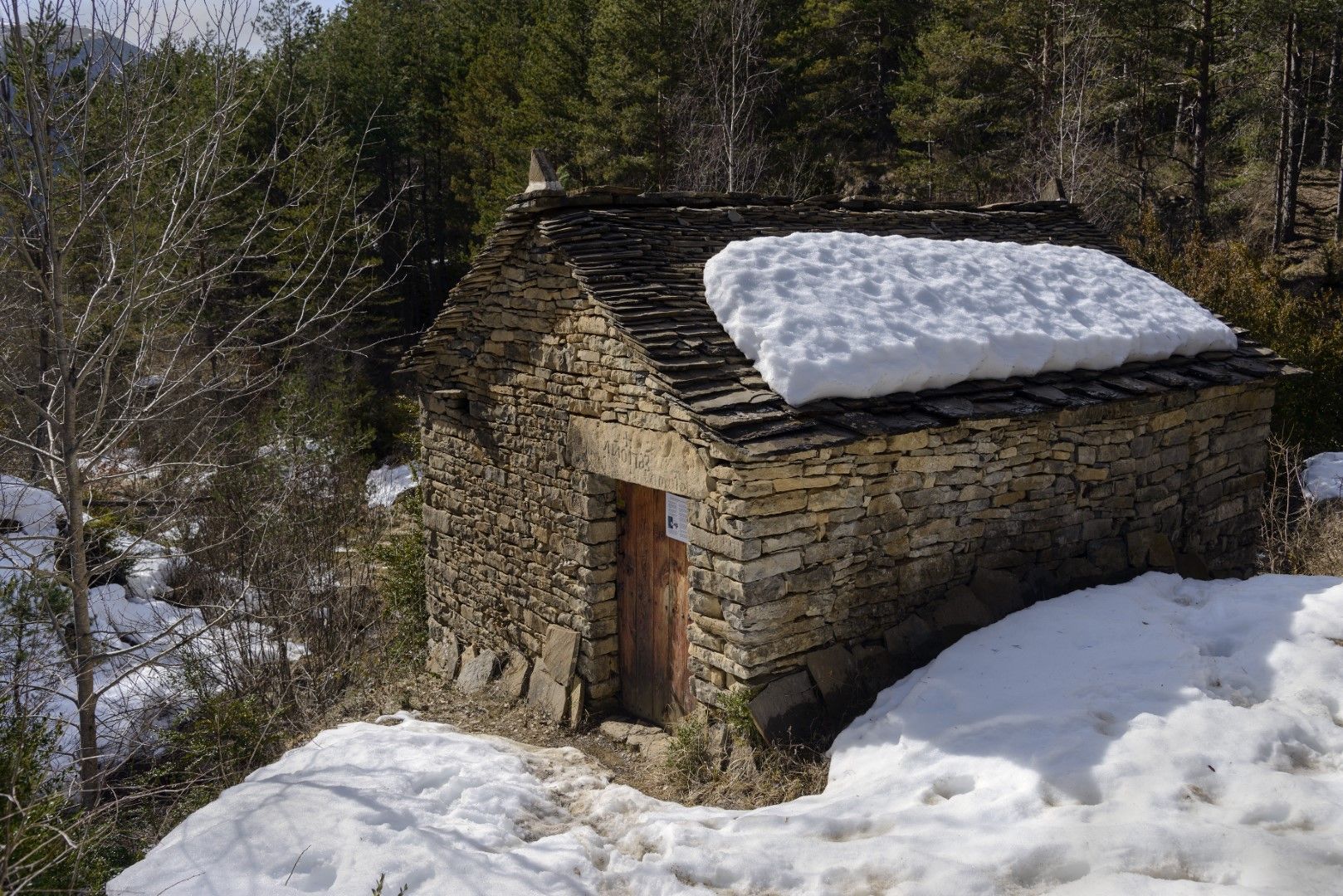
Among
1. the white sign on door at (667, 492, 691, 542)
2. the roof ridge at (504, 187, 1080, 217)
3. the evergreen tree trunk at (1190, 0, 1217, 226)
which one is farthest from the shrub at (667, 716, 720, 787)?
the evergreen tree trunk at (1190, 0, 1217, 226)

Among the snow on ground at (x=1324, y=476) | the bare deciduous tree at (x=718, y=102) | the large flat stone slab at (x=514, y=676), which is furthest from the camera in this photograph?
the bare deciduous tree at (x=718, y=102)

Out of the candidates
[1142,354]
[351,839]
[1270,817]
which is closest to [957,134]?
[1142,354]

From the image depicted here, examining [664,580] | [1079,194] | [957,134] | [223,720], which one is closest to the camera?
[223,720]

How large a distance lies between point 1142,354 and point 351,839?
6514 millimetres

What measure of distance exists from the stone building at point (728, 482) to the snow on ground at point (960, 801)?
0.71 m

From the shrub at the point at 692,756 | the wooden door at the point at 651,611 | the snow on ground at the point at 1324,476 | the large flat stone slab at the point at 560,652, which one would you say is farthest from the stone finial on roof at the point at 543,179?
the snow on ground at the point at 1324,476

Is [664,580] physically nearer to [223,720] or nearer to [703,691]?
[703,691]

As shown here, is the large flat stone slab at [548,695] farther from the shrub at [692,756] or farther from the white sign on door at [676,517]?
the white sign on door at [676,517]

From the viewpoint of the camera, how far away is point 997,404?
597 cm

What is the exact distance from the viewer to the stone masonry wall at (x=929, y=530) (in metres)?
5.28

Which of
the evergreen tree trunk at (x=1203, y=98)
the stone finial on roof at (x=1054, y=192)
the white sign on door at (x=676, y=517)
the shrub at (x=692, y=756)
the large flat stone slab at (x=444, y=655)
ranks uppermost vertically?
the evergreen tree trunk at (x=1203, y=98)

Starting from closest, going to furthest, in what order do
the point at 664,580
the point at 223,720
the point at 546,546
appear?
the point at 223,720, the point at 664,580, the point at 546,546

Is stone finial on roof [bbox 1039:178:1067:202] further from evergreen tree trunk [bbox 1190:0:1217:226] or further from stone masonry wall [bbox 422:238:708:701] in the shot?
evergreen tree trunk [bbox 1190:0:1217:226]

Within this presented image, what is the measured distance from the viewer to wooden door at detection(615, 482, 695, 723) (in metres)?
6.30
